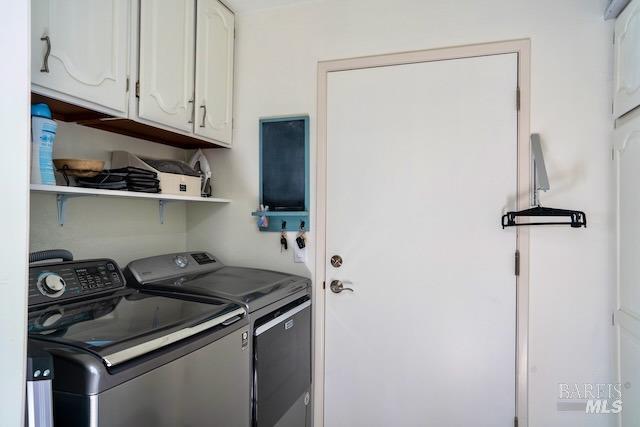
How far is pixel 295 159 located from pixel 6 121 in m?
1.48

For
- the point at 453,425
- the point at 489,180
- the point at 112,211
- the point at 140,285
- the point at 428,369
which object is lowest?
the point at 453,425

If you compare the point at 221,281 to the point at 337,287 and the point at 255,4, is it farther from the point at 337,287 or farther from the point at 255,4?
the point at 255,4

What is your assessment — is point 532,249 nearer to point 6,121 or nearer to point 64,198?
point 6,121

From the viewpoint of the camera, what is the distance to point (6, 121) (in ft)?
2.43

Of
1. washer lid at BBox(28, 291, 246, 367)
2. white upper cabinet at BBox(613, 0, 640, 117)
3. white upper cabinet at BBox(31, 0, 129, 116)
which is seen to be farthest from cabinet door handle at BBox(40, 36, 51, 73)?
white upper cabinet at BBox(613, 0, 640, 117)

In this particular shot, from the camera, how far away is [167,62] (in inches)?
66.1

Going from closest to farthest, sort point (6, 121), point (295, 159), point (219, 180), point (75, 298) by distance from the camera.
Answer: point (6, 121), point (75, 298), point (295, 159), point (219, 180)

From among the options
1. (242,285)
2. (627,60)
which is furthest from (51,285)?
(627,60)

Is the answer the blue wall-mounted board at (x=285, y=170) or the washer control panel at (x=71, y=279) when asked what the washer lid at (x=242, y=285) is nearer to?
the washer control panel at (x=71, y=279)

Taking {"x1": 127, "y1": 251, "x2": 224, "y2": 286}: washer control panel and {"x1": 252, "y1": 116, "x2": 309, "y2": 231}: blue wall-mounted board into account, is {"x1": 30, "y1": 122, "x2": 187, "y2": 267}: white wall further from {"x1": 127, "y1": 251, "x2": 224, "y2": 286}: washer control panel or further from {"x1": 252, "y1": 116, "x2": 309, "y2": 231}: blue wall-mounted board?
{"x1": 252, "y1": 116, "x2": 309, "y2": 231}: blue wall-mounted board

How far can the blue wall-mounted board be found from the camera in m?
2.11

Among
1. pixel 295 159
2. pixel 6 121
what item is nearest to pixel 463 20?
pixel 295 159

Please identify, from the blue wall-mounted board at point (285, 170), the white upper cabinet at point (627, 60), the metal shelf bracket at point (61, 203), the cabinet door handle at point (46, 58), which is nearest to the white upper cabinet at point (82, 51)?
the cabinet door handle at point (46, 58)

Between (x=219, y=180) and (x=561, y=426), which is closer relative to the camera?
(x=561, y=426)
